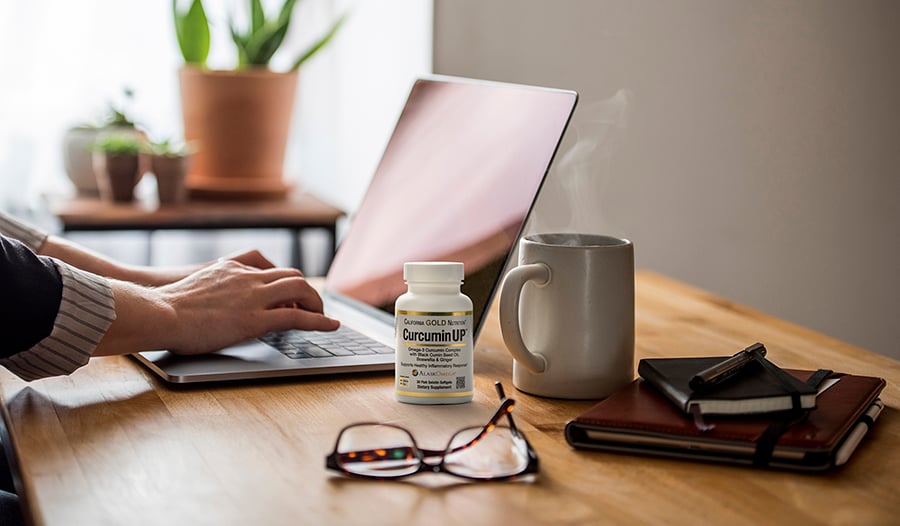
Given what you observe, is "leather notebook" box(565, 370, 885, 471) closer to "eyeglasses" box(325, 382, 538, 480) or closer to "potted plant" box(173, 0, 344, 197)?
"eyeglasses" box(325, 382, 538, 480)

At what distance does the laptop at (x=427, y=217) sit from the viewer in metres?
0.94

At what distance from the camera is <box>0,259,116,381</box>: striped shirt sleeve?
0.83m

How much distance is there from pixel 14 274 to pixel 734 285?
3.87 feet

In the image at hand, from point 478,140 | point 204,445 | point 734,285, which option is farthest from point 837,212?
point 204,445

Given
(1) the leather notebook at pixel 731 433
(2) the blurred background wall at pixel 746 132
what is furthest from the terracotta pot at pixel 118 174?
(1) the leather notebook at pixel 731 433

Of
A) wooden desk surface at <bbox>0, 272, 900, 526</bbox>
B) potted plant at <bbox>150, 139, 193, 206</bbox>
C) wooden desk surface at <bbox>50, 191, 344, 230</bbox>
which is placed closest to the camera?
wooden desk surface at <bbox>0, 272, 900, 526</bbox>

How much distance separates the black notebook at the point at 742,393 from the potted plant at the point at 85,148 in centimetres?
181

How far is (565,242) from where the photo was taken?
36.7 inches

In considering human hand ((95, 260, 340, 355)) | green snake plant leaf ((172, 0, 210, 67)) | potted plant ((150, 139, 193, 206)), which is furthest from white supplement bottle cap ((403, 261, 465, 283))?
green snake plant leaf ((172, 0, 210, 67))

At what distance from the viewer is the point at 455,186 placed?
112cm

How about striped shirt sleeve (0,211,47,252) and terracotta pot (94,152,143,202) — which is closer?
striped shirt sleeve (0,211,47,252)

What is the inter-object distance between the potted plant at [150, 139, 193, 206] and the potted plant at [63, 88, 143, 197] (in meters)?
0.15

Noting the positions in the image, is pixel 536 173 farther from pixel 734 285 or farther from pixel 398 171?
pixel 734 285

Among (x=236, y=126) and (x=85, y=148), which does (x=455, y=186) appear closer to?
(x=236, y=126)
